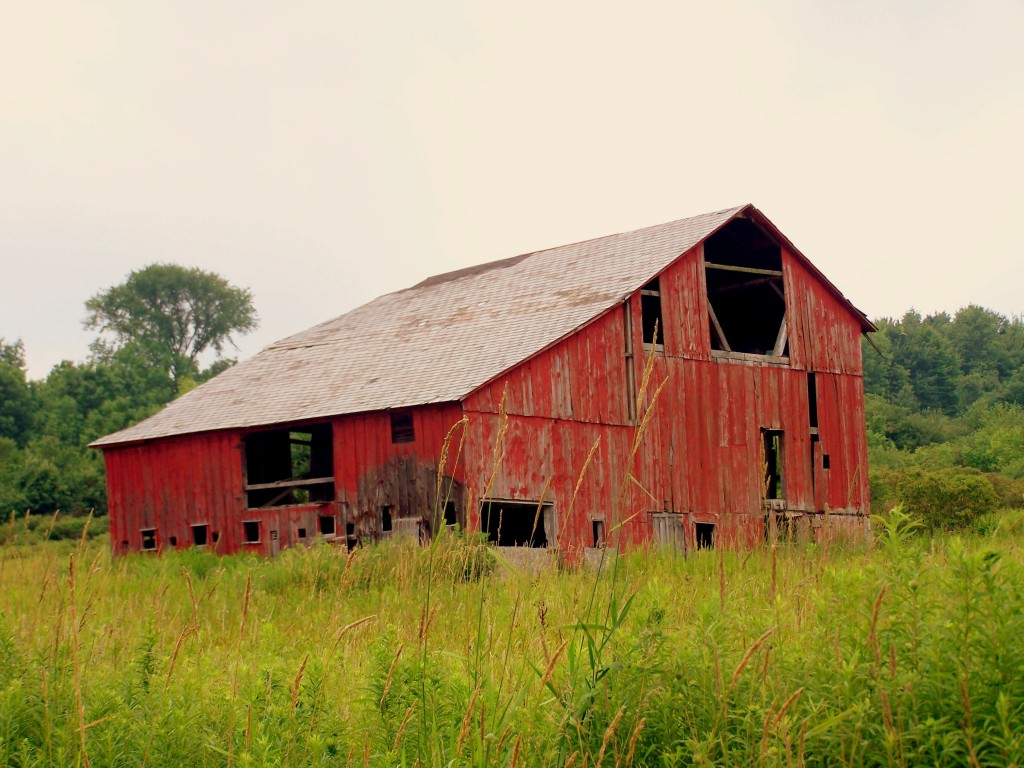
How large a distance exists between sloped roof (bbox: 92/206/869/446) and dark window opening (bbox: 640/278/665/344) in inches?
12.4

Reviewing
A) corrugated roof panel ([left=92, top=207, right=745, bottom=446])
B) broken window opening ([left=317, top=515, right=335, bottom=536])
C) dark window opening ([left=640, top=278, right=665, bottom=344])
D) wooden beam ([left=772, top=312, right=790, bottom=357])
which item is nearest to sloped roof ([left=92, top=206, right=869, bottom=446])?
corrugated roof panel ([left=92, top=207, right=745, bottom=446])

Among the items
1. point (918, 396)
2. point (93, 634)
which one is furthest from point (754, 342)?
point (918, 396)

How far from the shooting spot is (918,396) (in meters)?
60.3

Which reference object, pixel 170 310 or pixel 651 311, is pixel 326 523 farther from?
pixel 170 310

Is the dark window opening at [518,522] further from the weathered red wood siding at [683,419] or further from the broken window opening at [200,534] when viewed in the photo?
the broken window opening at [200,534]

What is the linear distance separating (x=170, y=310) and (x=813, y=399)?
6018cm

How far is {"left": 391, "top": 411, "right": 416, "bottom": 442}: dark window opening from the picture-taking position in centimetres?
1992

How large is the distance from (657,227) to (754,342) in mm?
3189

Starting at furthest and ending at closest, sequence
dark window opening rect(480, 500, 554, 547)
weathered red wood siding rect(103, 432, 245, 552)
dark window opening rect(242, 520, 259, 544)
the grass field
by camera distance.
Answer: weathered red wood siding rect(103, 432, 245, 552) → dark window opening rect(242, 520, 259, 544) → dark window opening rect(480, 500, 554, 547) → the grass field

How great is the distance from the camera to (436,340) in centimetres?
2238

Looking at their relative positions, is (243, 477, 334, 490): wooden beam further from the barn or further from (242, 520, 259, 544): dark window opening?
(242, 520, 259, 544): dark window opening

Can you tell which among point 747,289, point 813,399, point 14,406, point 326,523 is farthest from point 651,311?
point 14,406

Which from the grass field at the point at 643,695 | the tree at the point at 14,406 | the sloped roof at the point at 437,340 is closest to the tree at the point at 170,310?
the tree at the point at 14,406

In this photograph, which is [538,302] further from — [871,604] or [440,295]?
[871,604]
